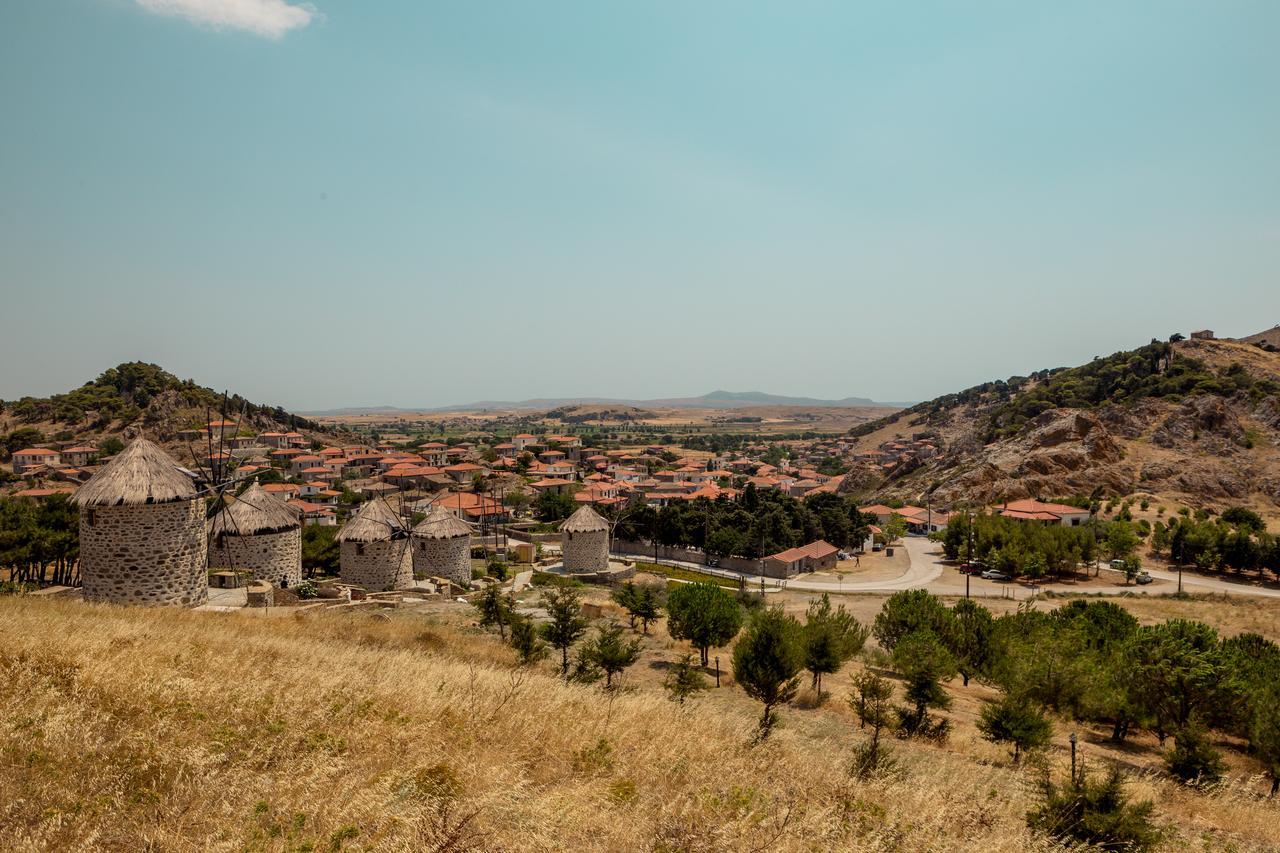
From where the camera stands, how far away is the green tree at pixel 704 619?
2312 centimetres

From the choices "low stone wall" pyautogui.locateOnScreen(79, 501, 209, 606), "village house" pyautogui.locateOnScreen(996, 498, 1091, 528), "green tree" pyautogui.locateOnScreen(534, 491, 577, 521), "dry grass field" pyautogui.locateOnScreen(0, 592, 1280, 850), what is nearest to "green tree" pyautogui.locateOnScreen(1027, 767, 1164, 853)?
"dry grass field" pyautogui.locateOnScreen(0, 592, 1280, 850)

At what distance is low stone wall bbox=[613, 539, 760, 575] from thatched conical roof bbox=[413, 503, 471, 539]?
26650 millimetres

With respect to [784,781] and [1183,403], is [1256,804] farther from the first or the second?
[1183,403]

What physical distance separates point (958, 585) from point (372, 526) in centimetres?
4129

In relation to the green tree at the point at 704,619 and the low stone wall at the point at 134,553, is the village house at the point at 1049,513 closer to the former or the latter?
the green tree at the point at 704,619

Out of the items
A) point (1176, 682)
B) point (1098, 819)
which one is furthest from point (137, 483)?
point (1176, 682)

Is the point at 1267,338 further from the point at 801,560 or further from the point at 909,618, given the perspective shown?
the point at 909,618

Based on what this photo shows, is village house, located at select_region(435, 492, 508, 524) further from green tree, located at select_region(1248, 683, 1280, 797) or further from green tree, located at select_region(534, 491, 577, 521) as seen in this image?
green tree, located at select_region(1248, 683, 1280, 797)

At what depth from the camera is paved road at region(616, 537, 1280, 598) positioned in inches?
1816

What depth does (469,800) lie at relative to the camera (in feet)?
18.2

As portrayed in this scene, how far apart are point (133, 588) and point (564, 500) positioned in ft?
183

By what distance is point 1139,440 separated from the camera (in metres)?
77.0

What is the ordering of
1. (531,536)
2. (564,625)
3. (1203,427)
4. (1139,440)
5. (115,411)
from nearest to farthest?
(564,625)
(531,536)
(1203,427)
(1139,440)
(115,411)

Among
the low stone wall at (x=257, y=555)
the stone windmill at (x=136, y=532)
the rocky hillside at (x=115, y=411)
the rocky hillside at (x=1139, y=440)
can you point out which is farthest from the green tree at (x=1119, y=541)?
the rocky hillside at (x=115, y=411)
